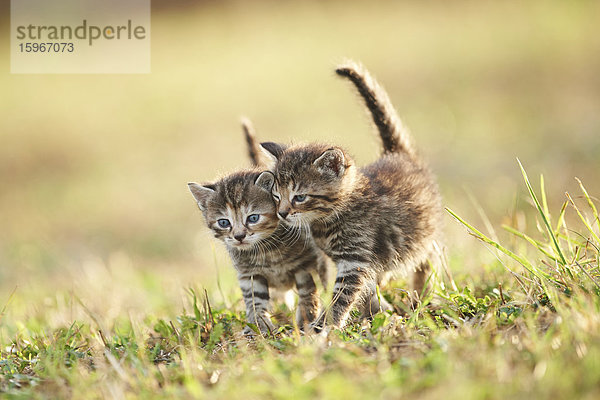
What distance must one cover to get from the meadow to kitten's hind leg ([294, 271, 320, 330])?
0.53 feet

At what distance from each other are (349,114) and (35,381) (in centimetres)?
1098

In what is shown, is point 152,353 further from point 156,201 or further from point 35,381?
point 156,201

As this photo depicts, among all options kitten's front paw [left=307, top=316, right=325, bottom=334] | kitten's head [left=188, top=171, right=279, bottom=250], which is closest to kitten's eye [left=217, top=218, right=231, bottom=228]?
kitten's head [left=188, top=171, right=279, bottom=250]

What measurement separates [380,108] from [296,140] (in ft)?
2.38

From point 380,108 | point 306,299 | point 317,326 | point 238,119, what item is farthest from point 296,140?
point 238,119

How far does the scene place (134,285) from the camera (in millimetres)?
6164

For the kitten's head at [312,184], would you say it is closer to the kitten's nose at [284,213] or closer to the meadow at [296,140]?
the kitten's nose at [284,213]

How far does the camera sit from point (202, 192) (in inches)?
174

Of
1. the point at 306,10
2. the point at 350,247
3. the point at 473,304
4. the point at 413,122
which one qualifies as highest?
the point at 306,10

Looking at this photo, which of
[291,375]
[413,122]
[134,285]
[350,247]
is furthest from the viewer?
[413,122]

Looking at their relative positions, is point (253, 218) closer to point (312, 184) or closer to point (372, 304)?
point (312, 184)

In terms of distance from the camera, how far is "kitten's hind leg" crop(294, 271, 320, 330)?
4055 mm

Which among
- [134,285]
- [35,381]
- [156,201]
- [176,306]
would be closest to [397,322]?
[35,381]

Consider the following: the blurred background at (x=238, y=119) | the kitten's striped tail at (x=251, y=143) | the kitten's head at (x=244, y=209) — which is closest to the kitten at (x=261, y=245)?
the kitten's head at (x=244, y=209)
